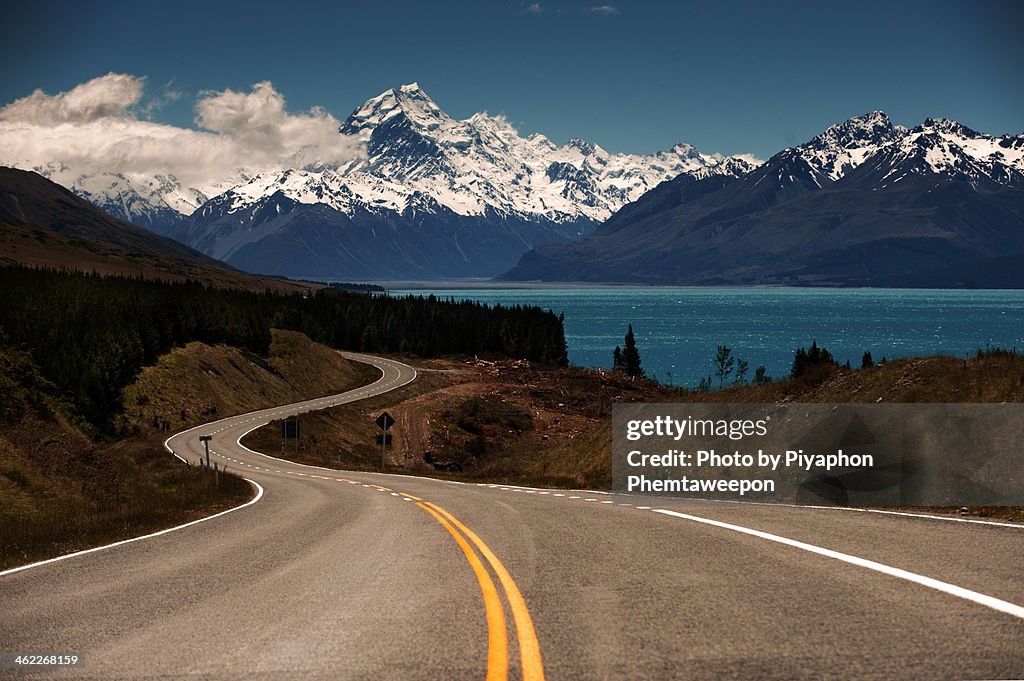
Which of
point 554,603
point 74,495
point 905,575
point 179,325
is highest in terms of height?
point 179,325

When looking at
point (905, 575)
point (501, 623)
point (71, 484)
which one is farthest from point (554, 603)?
point (71, 484)

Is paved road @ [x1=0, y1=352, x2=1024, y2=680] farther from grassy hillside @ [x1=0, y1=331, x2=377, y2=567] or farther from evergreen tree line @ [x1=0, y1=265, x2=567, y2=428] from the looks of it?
evergreen tree line @ [x1=0, y1=265, x2=567, y2=428]

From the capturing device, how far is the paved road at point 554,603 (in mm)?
6590

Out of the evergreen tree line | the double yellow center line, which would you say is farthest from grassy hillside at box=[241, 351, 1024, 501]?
the evergreen tree line

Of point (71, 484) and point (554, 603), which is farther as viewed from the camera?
point (71, 484)

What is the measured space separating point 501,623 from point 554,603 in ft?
2.90

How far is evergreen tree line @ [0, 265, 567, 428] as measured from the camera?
248ft

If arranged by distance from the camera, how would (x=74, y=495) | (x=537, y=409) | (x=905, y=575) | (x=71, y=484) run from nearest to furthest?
1. (x=905, y=575)
2. (x=74, y=495)
3. (x=71, y=484)
4. (x=537, y=409)

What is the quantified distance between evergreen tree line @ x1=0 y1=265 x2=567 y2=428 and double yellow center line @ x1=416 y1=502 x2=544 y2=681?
5572 cm

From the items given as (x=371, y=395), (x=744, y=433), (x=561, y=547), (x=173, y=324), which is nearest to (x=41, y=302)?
(x=173, y=324)

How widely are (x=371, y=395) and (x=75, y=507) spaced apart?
69.1m

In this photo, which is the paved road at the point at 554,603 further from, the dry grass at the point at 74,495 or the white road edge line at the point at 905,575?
the dry grass at the point at 74,495

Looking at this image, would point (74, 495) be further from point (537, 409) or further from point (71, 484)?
point (537, 409)

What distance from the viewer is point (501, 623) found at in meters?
7.80
